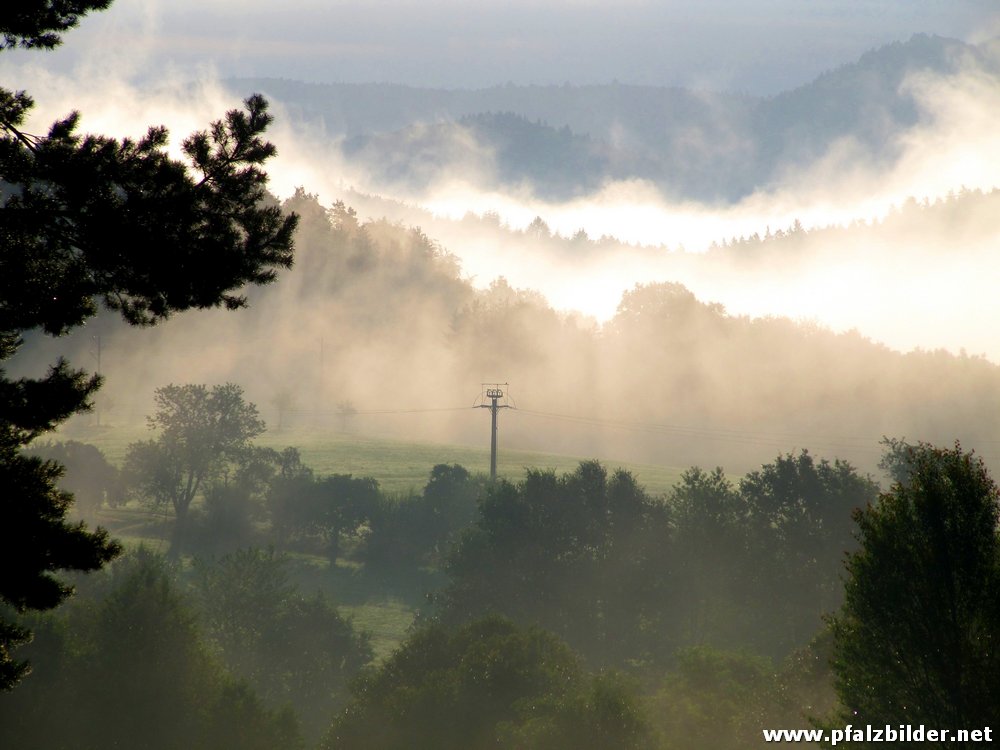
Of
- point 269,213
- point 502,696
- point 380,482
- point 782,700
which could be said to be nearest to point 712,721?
point 782,700

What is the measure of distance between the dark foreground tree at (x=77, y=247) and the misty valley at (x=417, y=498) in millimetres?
55

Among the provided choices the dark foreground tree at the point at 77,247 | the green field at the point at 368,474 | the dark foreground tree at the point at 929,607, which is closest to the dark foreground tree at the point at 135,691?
the green field at the point at 368,474

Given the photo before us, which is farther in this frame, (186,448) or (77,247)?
(186,448)

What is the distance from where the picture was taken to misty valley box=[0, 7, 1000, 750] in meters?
15.3

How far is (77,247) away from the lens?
582 inches

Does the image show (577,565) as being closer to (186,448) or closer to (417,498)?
(417,498)

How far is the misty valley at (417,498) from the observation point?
15.3 metres

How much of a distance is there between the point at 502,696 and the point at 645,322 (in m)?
122

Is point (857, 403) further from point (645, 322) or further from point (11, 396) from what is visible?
point (11, 396)

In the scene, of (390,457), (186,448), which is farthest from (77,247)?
(390,457)

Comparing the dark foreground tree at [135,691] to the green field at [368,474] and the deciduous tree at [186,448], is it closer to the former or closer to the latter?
the green field at [368,474]

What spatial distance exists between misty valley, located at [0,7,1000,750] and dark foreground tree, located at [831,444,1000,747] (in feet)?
0.28

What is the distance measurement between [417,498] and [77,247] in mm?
82736

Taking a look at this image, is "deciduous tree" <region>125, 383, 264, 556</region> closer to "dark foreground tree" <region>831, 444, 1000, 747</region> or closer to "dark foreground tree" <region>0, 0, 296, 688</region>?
"dark foreground tree" <region>831, 444, 1000, 747</region>
